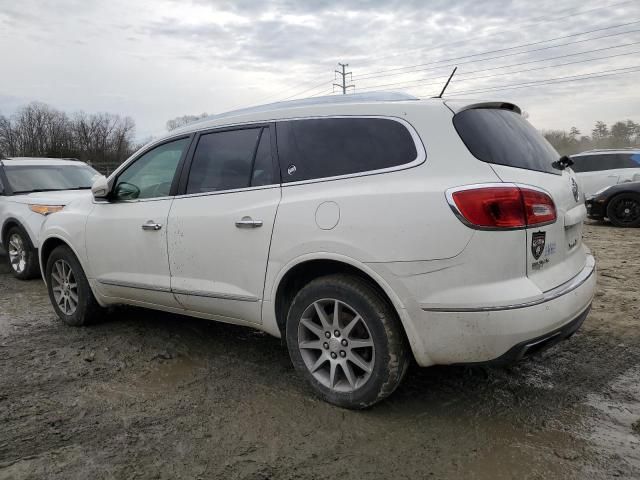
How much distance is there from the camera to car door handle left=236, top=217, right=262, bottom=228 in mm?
3289

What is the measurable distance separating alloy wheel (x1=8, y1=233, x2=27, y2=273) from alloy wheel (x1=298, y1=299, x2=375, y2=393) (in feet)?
18.4

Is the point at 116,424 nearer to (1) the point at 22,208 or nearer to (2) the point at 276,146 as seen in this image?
(2) the point at 276,146

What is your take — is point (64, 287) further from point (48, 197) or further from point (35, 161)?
point (35, 161)

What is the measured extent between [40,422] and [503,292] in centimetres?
267

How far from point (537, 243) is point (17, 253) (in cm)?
714

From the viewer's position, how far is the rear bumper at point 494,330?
257 centimetres

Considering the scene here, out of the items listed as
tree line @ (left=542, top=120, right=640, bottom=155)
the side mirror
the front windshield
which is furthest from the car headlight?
tree line @ (left=542, top=120, right=640, bottom=155)

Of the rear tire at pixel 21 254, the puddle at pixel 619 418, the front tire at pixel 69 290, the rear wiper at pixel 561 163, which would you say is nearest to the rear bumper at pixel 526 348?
the puddle at pixel 619 418

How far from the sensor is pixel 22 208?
7.27 metres

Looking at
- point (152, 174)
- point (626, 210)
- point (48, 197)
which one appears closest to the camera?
point (152, 174)

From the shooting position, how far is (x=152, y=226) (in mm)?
3939

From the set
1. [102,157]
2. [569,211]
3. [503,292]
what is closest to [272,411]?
[503,292]

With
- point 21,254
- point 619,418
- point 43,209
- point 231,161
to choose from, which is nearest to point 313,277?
point 231,161

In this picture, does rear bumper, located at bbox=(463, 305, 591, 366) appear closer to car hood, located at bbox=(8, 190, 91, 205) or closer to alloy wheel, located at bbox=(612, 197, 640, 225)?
car hood, located at bbox=(8, 190, 91, 205)
